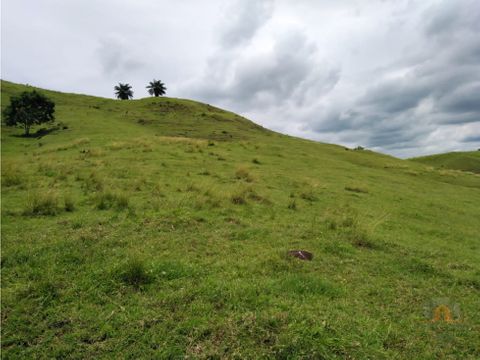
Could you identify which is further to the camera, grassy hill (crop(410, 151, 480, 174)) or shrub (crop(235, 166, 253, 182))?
grassy hill (crop(410, 151, 480, 174))

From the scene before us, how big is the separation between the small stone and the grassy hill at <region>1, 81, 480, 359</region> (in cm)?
17

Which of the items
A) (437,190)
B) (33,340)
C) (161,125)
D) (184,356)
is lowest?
(33,340)

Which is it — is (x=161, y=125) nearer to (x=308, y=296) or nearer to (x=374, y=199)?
(x=374, y=199)

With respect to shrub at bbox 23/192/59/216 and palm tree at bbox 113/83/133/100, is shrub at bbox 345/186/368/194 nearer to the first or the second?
shrub at bbox 23/192/59/216

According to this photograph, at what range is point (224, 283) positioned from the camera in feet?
20.9

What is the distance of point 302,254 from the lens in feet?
27.1

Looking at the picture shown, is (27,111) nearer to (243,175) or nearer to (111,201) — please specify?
(243,175)

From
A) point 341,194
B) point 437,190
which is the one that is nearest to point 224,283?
point 341,194

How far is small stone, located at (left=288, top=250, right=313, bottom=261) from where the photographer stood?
26.7 ft

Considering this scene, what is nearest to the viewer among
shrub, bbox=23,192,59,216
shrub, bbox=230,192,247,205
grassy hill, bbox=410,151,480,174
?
shrub, bbox=23,192,59,216

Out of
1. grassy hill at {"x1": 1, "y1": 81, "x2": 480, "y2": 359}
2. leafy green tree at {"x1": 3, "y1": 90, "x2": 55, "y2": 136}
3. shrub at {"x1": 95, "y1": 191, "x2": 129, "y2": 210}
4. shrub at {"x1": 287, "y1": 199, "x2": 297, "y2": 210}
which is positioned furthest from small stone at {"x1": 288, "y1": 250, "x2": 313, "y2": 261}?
leafy green tree at {"x1": 3, "y1": 90, "x2": 55, "y2": 136}

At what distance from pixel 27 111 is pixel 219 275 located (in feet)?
154

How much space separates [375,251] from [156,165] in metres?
15.8

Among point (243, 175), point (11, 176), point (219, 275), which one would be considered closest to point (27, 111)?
point (11, 176)
